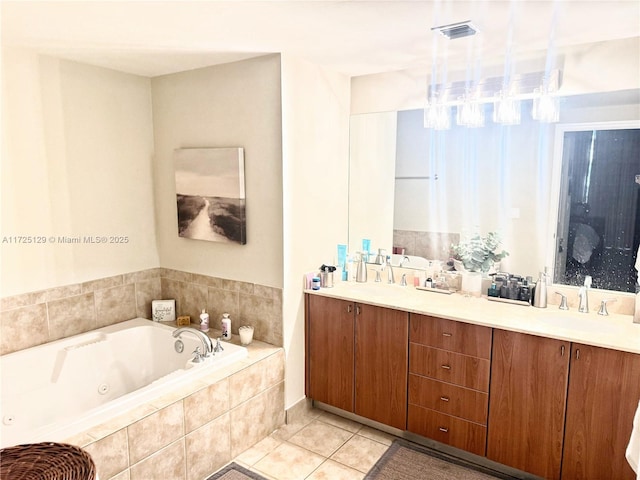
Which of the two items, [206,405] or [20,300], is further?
[20,300]

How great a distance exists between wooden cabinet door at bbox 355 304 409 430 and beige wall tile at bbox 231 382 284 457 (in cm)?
52

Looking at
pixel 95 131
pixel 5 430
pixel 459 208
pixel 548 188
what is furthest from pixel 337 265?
pixel 5 430

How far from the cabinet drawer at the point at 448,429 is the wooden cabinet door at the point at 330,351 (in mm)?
443

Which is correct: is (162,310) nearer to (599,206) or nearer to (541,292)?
(541,292)

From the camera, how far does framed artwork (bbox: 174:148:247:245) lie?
2.95 m

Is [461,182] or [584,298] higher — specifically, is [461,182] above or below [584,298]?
above

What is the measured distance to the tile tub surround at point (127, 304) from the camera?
2.72m

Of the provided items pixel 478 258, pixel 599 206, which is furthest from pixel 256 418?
pixel 599 206

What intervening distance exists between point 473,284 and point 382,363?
76 centimetres

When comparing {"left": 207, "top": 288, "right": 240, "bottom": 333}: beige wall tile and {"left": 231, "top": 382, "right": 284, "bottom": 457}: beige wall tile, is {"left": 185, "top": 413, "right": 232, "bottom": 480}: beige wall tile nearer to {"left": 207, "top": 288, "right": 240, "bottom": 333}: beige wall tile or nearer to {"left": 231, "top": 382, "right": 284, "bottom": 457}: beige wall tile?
{"left": 231, "top": 382, "right": 284, "bottom": 457}: beige wall tile

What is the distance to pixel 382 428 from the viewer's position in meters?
2.94

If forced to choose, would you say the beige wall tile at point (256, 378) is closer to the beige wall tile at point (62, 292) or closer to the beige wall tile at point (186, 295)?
the beige wall tile at point (186, 295)

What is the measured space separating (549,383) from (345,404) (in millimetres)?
1268

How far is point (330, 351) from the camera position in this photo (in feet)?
9.80
